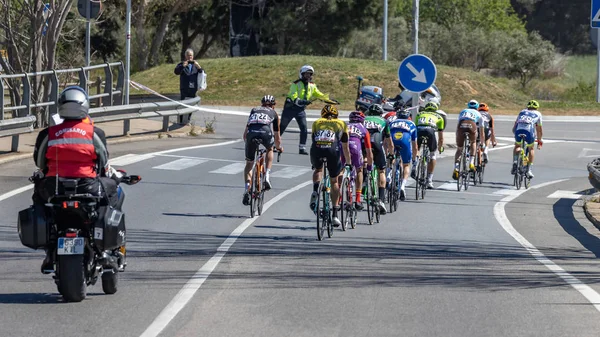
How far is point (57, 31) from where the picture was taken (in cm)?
2547

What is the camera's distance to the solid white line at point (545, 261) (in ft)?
33.3

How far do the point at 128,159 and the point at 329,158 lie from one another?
8.76 meters

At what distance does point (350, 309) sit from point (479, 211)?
916cm

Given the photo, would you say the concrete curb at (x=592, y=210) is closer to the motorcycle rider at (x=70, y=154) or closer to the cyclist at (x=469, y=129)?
the cyclist at (x=469, y=129)

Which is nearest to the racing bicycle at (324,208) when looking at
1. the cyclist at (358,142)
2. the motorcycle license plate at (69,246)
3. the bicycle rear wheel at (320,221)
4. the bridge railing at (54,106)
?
the bicycle rear wheel at (320,221)

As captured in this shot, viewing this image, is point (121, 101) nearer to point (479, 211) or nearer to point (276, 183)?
point (276, 183)

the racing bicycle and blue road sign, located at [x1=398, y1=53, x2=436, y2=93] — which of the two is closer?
the racing bicycle

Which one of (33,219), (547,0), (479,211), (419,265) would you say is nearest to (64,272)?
(33,219)

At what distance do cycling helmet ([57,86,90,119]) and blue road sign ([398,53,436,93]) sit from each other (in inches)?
572

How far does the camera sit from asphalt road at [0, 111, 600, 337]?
8.62 meters

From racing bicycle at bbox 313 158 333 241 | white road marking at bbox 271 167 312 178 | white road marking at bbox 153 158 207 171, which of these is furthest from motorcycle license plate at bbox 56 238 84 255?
white road marking at bbox 271 167 312 178

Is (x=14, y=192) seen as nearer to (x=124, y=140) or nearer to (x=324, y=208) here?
(x=324, y=208)

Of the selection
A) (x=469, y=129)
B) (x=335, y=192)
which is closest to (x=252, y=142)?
(x=335, y=192)

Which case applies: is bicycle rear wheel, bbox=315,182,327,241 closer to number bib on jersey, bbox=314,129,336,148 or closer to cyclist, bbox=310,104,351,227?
cyclist, bbox=310,104,351,227
